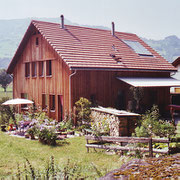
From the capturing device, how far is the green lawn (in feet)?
28.0

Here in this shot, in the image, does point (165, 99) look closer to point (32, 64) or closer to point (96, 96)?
point (96, 96)

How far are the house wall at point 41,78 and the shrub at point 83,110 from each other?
144 centimetres

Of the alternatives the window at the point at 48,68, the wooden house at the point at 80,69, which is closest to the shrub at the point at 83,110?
the wooden house at the point at 80,69

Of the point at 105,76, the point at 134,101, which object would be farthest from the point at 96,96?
the point at 134,101

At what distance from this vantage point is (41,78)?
21.0 m

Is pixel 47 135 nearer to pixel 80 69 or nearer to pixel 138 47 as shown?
pixel 80 69

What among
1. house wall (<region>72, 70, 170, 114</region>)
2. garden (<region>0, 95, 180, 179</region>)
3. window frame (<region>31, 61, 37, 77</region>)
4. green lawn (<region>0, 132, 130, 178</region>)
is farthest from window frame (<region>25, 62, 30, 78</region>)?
green lawn (<region>0, 132, 130, 178</region>)

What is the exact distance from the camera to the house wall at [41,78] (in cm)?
1852

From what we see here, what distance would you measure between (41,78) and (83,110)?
5998 mm

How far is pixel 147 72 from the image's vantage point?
22.4 m

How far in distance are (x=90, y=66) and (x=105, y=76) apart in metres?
Answer: 1.76

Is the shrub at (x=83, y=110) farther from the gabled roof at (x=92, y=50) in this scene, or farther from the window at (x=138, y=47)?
the window at (x=138, y=47)

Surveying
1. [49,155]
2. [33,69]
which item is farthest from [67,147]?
[33,69]

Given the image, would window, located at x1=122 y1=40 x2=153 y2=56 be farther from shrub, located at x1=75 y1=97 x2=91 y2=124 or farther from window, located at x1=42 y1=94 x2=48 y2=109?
shrub, located at x1=75 y1=97 x2=91 y2=124
